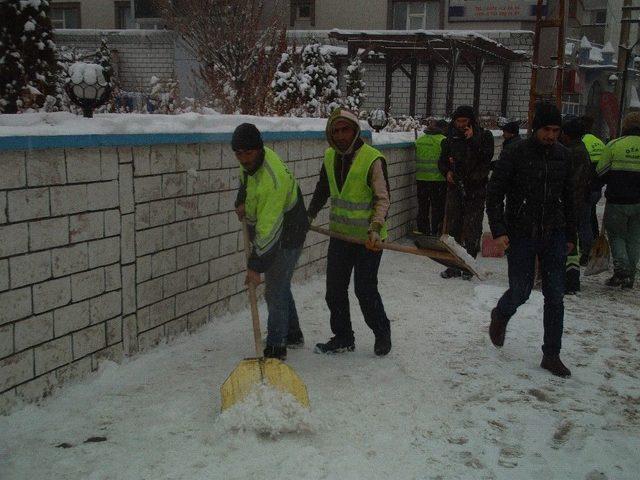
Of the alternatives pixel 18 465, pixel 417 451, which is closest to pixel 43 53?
pixel 18 465

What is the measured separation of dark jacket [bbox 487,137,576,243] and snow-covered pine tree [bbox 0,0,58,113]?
7086 mm

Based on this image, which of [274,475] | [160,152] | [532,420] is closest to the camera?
[274,475]

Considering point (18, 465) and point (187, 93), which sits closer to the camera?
point (18, 465)

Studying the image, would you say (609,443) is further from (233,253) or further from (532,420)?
(233,253)

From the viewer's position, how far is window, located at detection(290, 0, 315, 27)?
1146 inches

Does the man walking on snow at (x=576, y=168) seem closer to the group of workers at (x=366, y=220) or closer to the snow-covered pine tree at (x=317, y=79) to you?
the group of workers at (x=366, y=220)

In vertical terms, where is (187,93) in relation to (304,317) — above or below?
above

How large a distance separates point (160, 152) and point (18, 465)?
7.16 feet

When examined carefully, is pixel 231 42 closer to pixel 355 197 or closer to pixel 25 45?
pixel 25 45

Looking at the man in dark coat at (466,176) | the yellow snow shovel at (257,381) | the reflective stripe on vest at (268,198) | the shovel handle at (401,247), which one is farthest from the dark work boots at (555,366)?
the man in dark coat at (466,176)

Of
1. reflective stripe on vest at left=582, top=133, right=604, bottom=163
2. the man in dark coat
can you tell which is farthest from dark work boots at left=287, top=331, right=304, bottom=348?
reflective stripe on vest at left=582, top=133, right=604, bottom=163

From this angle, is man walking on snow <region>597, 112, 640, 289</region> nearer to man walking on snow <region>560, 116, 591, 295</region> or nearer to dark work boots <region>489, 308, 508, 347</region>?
man walking on snow <region>560, 116, 591, 295</region>

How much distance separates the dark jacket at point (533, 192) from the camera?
4.46 meters

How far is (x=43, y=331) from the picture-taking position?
361 centimetres
